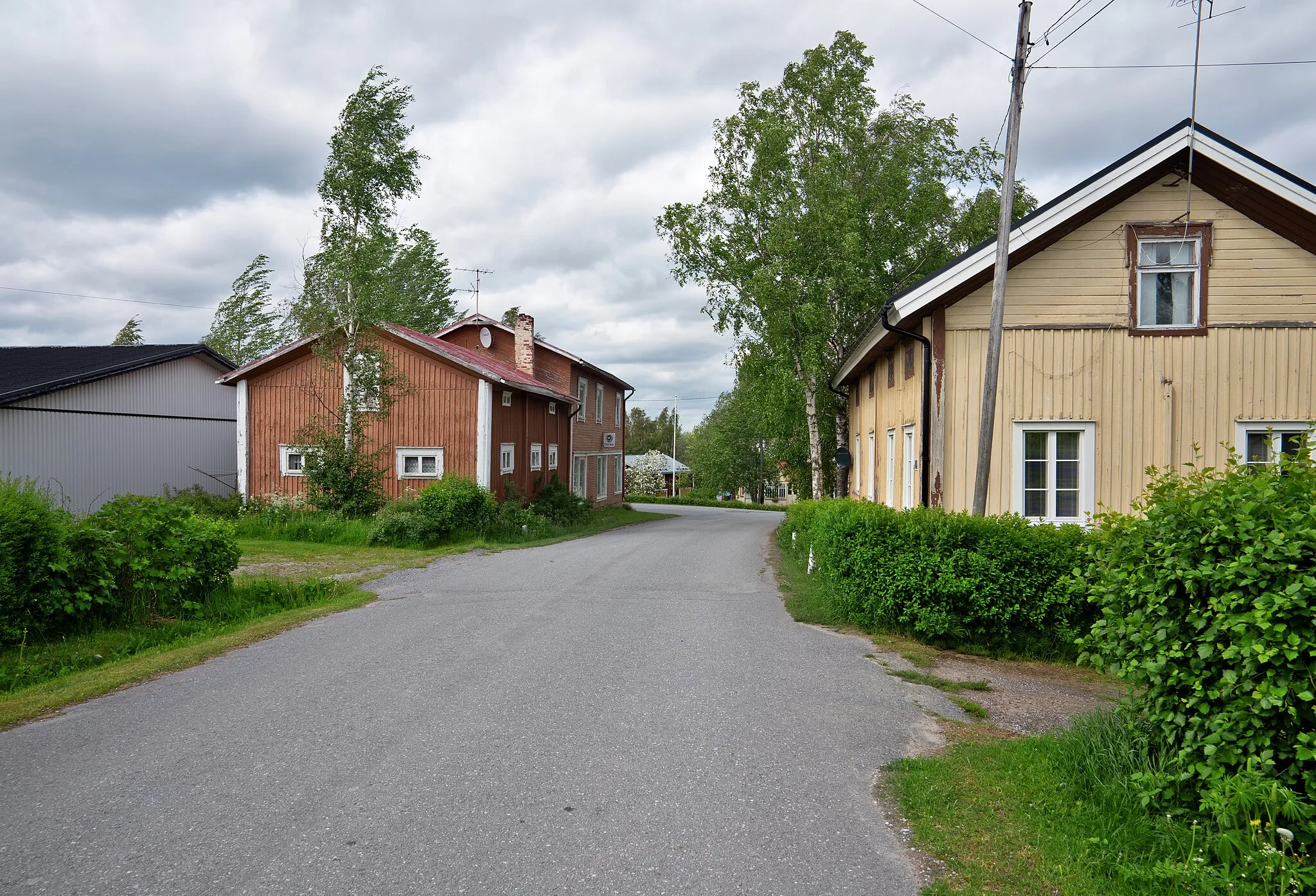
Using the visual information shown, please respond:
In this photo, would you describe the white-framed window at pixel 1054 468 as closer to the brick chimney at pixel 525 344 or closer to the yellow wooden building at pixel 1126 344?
the yellow wooden building at pixel 1126 344

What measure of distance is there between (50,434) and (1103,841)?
80.4 feet

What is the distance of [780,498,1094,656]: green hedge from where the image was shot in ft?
27.7

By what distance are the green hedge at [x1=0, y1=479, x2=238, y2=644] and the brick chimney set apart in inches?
756

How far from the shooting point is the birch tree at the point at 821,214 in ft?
74.4

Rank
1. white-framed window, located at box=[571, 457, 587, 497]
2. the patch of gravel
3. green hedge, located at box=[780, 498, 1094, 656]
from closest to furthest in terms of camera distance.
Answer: the patch of gravel → green hedge, located at box=[780, 498, 1094, 656] → white-framed window, located at box=[571, 457, 587, 497]

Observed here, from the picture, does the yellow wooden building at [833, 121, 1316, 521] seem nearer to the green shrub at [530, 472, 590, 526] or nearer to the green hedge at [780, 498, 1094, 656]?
the green hedge at [780, 498, 1094, 656]

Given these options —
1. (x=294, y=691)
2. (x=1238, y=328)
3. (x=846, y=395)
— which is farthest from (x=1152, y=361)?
(x=846, y=395)

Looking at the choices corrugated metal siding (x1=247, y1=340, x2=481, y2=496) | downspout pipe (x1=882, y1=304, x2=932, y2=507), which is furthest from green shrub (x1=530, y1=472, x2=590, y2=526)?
downspout pipe (x1=882, y1=304, x2=932, y2=507)

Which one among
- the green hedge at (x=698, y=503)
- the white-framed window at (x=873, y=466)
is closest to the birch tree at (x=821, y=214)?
the white-framed window at (x=873, y=466)

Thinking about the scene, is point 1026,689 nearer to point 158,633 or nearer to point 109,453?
point 158,633

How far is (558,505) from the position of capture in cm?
2608

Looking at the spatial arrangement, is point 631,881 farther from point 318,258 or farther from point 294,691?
point 318,258

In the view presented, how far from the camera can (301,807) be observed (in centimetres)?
439

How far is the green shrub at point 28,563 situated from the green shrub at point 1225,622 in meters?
9.41
